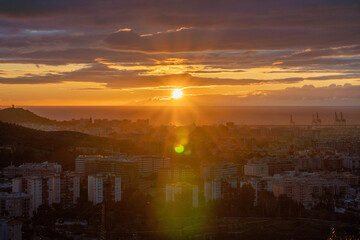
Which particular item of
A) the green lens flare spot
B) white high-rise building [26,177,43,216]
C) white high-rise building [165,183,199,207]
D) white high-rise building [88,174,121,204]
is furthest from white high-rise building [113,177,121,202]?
the green lens flare spot

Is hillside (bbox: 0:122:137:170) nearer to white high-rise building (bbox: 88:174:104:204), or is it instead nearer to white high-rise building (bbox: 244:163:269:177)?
white high-rise building (bbox: 88:174:104:204)

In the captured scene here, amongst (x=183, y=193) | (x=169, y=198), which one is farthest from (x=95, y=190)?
(x=183, y=193)

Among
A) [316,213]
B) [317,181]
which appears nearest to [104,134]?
[317,181]

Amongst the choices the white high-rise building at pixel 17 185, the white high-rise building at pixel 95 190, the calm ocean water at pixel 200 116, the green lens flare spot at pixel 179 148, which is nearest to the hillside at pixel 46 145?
the green lens flare spot at pixel 179 148

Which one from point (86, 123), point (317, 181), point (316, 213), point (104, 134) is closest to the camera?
point (316, 213)

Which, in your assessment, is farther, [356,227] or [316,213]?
[316,213]

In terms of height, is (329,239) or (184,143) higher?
(184,143)

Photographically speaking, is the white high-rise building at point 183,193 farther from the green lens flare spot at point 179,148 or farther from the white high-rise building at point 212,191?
the green lens flare spot at point 179,148

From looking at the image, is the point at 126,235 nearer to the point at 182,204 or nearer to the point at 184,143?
the point at 182,204

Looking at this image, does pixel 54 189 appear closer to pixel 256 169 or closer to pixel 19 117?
pixel 256 169
